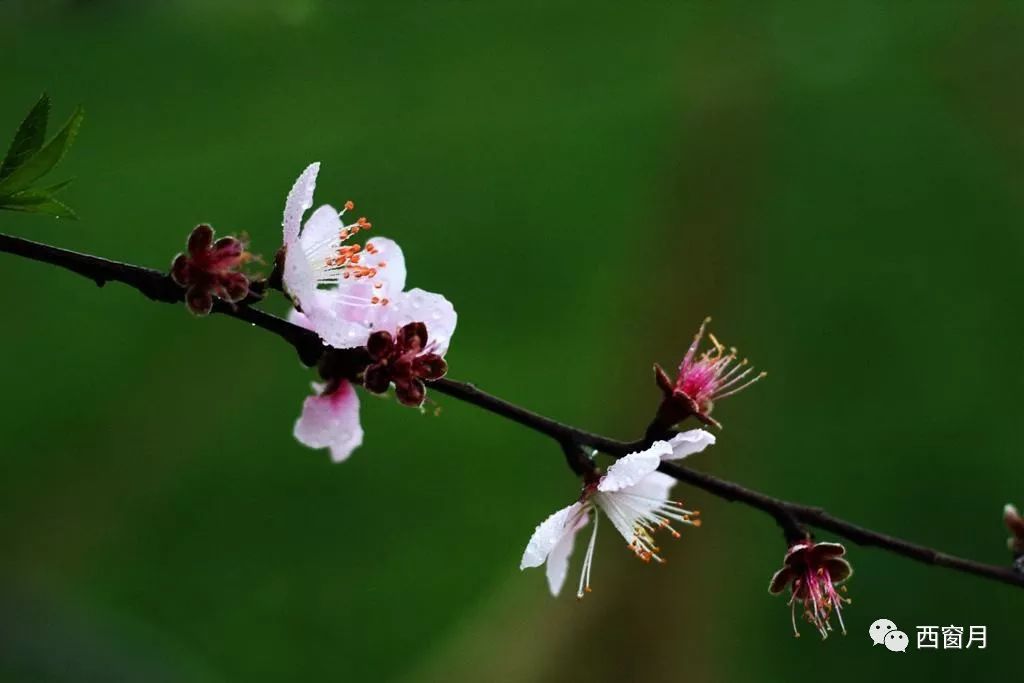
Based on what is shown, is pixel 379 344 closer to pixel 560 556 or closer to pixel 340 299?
pixel 340 299

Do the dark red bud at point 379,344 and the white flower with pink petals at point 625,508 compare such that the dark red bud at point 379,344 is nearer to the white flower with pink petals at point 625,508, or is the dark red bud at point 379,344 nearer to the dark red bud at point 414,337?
the dark red bud at point 414,337

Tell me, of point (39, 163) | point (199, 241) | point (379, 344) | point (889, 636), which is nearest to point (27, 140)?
point (39, 163)

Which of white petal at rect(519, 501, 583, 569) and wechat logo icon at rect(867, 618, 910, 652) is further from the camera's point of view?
wechat logo icon at rect(867, 618, 910, 652)

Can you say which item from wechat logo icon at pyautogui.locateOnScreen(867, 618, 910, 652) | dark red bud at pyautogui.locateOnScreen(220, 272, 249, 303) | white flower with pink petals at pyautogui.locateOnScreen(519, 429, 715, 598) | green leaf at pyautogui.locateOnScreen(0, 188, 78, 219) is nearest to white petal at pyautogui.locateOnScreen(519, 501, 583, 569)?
white flower with pink petals at pyautogui.locateOnScreen(519, 429, 715, 598)

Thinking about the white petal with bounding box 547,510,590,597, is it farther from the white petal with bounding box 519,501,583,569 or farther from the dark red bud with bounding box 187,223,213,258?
the dark red bud with bounding box 187,223,213,258

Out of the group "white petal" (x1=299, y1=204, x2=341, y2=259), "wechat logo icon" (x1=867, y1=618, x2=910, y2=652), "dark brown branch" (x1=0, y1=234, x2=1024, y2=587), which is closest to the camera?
"dark brown branch" (x1=0, y1=234, x2=1024, y2=587)

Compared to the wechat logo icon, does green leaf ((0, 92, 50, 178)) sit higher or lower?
lower

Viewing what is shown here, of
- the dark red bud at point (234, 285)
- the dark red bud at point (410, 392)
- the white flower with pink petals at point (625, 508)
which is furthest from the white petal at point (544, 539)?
the dark red bud at point (234, 285)

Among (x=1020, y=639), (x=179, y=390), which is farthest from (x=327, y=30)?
(x=1020, y=639)
